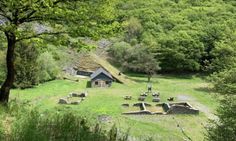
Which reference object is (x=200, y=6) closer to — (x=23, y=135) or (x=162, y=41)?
(x=162, y=41)

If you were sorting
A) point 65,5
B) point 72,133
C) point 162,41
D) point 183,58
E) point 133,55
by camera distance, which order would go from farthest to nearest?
1. point 162,41
2. point 183,58
3. point 133,55
4. point 65,5
5. point 72,133

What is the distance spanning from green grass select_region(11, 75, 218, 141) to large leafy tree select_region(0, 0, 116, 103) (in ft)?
41.1

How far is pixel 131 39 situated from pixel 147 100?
2893 centimetres

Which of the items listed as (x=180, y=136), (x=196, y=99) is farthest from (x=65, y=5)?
(x=196, y=99)

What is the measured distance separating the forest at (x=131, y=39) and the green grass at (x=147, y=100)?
5.97 ft

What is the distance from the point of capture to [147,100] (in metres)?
38.9

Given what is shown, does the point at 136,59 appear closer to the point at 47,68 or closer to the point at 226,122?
the point at 47,68

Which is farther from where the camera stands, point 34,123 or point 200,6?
point 200,6

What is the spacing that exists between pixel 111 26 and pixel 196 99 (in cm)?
3267

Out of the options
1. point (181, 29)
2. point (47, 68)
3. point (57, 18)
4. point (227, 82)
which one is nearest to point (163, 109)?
point (227, 82)

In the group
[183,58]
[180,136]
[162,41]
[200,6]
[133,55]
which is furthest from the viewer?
[200,6]

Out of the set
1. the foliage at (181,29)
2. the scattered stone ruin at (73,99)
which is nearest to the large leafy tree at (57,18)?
the scattered stone ruin at (73,99)

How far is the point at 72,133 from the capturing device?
21.8 ft

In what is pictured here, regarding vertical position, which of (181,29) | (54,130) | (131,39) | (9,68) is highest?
(181,29)
